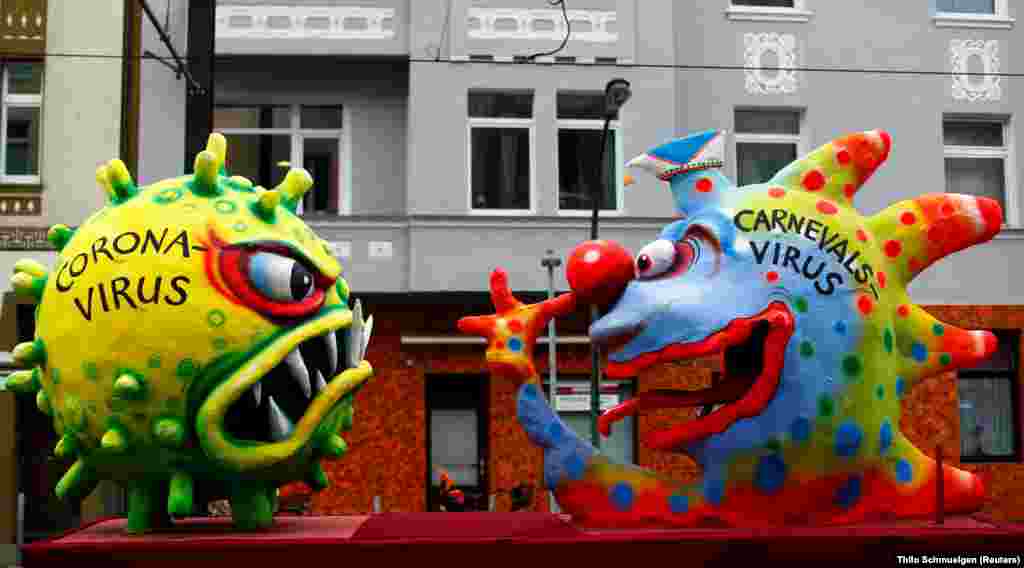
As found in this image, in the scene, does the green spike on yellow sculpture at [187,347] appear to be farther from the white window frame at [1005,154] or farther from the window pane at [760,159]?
the white window frame at [1005,154]

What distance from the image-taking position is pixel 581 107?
67.4 feet

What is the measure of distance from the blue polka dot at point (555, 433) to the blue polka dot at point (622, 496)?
45 centimetres

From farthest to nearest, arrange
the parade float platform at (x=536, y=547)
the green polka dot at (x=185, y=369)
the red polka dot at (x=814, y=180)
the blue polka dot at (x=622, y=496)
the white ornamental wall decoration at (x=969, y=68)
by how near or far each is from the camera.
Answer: the white ornamental wall decoration at (x=969, y=68)
the red polka dot at (x=814, y=180)
the blue polka dot at (x=622, y=496)
the green polka dot at (x=185, y=369)
the parade float platform at (x=536, y=547)

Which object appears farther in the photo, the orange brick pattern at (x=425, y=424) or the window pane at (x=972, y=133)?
the window pane at (x=972, y=133)

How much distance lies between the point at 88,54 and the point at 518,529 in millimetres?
13950

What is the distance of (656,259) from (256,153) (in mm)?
13364

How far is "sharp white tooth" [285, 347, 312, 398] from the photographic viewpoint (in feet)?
27.2

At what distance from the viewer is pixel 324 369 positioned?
870 centimetres

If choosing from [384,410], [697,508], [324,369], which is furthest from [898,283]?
[384,410]

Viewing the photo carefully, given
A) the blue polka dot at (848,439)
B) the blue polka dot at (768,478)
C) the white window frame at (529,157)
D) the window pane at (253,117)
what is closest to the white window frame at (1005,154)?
the white window frame at (529,157)

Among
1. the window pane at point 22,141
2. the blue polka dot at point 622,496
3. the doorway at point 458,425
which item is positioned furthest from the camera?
the doorway at point 458,425

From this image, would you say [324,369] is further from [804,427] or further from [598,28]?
[598,28]

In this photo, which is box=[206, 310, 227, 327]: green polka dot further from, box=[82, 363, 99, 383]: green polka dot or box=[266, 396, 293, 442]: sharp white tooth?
box=[82, 363, 99, 383]: green polka dot

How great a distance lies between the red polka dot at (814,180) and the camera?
29.4ft
